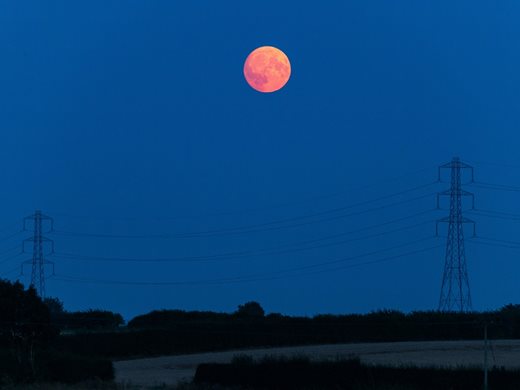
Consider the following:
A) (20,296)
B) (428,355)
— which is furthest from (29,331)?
(428,355)

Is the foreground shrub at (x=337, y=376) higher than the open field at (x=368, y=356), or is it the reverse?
the open field at (x=368, y=356)

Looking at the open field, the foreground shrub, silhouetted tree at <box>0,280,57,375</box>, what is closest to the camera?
the foreground shrub

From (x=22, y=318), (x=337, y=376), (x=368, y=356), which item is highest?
(x=22, y=318)

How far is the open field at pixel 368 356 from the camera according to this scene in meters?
59.7

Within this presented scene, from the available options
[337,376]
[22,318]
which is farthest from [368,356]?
[22,318]

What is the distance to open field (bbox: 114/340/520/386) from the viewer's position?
196ft

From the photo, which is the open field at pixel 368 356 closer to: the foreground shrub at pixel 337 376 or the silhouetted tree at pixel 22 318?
the foreground shrub at pixel 337 376

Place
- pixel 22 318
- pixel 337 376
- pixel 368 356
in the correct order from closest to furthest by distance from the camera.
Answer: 1. pixel 337 376
2. pixel 22 318
3. pixel 368 356

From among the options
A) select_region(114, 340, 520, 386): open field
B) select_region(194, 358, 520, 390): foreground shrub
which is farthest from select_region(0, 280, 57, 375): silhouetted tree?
select_region(194, 358, 520, 390): foreground shrub

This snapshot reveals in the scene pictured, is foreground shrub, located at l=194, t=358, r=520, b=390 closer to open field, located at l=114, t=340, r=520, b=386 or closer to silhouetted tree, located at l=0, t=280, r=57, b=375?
open field, located at l=114, t=340, r=520, b=386

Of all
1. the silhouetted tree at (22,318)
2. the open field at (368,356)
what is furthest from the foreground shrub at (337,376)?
the silhouetted tree at (22,318)

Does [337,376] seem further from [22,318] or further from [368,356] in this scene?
[22,318]

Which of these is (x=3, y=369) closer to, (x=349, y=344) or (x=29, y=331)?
(x=29, y=331)

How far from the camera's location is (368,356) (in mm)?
65812
